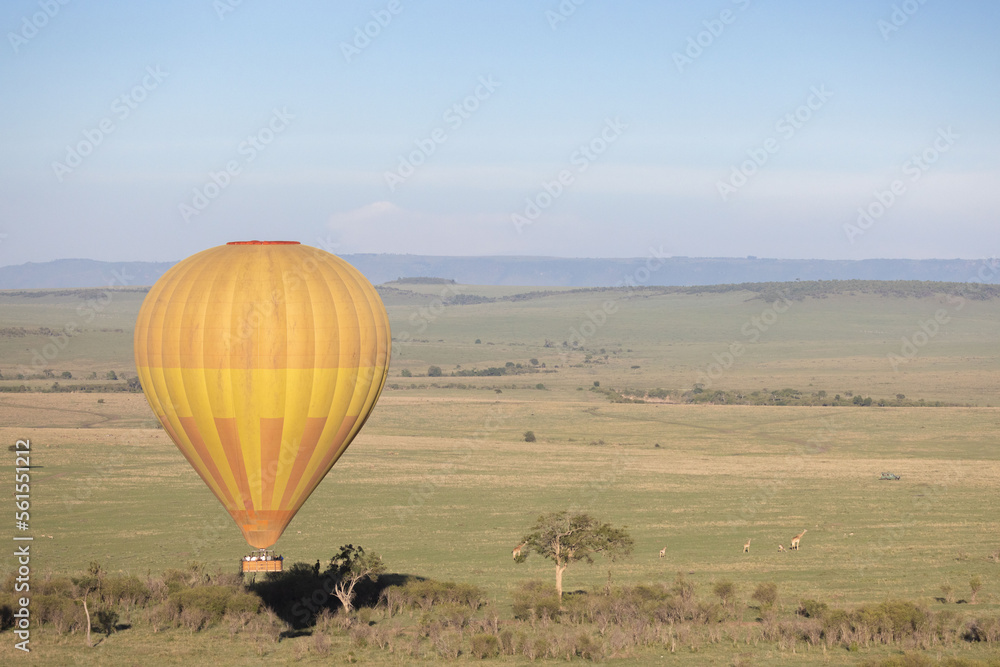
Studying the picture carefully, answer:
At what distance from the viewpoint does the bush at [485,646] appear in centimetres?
2225

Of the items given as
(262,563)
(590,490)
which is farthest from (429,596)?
(590,490)

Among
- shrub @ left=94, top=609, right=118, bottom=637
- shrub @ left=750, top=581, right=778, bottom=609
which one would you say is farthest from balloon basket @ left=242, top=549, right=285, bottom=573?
shrub @ left=750, top=581, right=778, bottom=609

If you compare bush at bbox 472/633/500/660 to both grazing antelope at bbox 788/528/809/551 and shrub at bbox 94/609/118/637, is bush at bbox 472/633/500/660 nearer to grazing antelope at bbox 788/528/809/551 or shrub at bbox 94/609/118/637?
shrub at bbox 94/609/118/637

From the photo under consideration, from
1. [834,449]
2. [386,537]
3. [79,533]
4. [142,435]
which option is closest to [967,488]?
[834,449]

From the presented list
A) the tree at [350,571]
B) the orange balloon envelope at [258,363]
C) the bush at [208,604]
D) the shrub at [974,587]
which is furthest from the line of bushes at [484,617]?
the orange balloon envelope at [258,363]

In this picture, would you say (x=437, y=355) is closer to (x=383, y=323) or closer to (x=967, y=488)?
(x=967, y=488)

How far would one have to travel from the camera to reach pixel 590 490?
43.9 m

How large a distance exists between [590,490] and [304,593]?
64.9ft

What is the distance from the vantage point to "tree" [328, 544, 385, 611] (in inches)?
982

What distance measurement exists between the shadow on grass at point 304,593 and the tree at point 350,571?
22 centimetres

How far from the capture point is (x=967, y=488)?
44312 mm

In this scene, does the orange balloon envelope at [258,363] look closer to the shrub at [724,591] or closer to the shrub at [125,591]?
the shrub at [125,591]

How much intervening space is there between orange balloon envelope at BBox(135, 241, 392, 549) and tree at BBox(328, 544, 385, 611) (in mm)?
4413

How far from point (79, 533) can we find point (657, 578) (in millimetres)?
17976
